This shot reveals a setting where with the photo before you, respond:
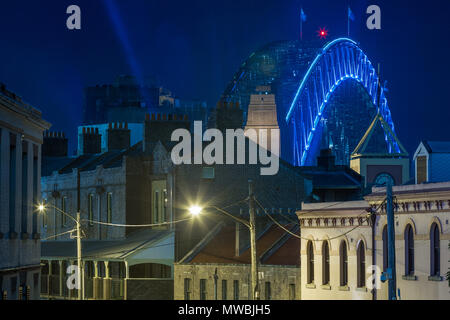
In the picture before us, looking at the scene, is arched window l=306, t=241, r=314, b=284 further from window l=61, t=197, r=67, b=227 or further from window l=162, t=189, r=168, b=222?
window l=61, t=197, r=67, b=227

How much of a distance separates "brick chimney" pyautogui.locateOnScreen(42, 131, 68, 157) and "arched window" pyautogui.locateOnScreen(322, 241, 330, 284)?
46.1 m

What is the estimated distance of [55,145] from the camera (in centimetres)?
9769

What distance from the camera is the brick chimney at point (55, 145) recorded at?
96.9 meters

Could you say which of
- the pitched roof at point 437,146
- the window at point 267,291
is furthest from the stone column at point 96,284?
the pitched roof at point 437,146

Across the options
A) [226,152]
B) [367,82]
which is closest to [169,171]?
[226,152]

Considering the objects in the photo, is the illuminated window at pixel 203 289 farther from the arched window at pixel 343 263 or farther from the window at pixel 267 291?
the arched window at pixel 343 263

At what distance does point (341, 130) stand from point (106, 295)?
9258 cm

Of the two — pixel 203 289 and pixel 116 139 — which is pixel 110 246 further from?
pixel 116 139

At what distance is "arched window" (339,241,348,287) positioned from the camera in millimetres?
53375

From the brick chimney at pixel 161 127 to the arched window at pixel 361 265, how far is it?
2441 cm

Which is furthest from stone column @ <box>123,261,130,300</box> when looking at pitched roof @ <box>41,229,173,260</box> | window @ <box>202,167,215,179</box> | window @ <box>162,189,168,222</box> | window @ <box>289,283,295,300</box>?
window @ <box>289,283,295,300</box>
